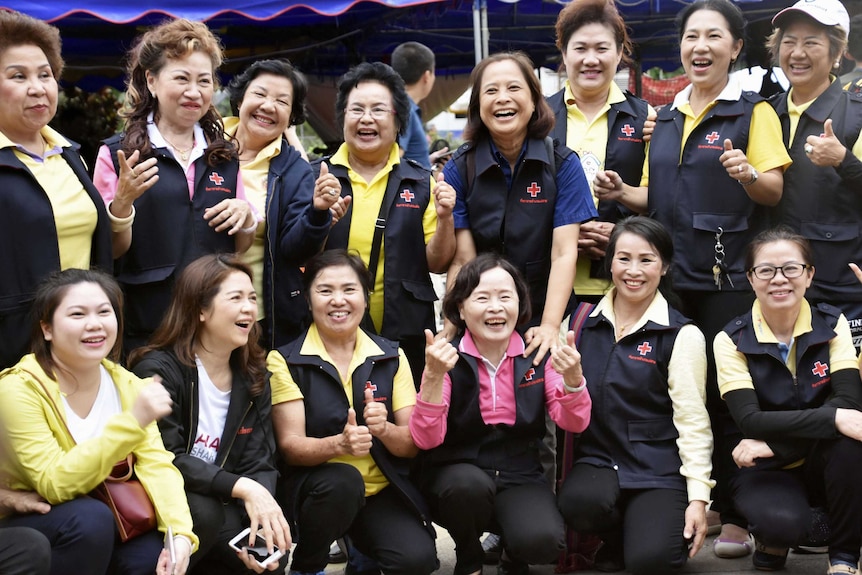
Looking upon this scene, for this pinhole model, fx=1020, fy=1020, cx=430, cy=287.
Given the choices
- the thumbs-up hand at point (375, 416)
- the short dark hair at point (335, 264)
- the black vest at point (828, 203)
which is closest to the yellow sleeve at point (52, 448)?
the thumbs-up hand at point (375, 416)

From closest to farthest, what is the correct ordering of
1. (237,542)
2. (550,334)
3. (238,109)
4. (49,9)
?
(237,542) < (550,334) < (238,109) < (49,9)

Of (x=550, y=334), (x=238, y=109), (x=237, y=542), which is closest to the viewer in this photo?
(x=237, y=542)

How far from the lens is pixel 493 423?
4.08m

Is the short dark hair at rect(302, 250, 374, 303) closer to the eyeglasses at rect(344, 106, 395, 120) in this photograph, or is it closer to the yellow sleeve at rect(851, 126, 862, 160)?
the eyeglasses at rect(344, 106, 395, 120)

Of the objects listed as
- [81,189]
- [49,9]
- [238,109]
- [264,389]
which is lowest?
[264,389]

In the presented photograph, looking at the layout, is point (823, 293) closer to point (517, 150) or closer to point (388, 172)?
point (517, 150)

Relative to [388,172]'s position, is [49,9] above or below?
above

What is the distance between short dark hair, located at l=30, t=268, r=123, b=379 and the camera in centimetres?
342

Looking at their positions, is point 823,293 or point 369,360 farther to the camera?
point 823,293

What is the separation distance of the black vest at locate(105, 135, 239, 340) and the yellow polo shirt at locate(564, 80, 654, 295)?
1.62 m

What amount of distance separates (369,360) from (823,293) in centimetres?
197

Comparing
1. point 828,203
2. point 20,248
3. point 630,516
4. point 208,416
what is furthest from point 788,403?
point 20,248

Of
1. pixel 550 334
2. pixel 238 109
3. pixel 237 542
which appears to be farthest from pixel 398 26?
pixel 237 542

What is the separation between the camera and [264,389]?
3.88m
